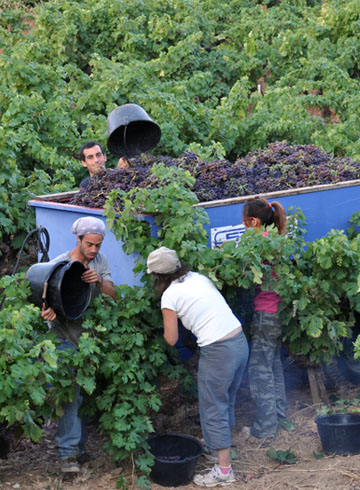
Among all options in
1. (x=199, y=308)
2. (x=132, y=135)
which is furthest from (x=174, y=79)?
(x=199, y=308)

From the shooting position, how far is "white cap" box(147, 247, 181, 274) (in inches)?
170

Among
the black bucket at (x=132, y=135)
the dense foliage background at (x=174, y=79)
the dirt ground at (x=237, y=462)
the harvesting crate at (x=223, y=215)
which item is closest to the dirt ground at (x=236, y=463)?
the dirt ground at (x=237, y=462)

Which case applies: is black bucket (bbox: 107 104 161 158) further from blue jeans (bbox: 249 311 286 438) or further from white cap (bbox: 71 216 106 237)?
blue jeans (bbox: 249 311 286 438)

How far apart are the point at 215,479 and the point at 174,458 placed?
30cm

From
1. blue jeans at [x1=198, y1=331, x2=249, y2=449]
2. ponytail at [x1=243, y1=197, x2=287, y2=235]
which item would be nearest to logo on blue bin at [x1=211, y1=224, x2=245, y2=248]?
ponytail at [x1=243, y1=197, x2=287, y2=235]

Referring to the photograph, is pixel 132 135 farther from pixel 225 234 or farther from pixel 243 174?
pixel 225 234

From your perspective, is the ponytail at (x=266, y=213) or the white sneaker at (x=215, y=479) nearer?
the white sneaker at (x=215, y=479)

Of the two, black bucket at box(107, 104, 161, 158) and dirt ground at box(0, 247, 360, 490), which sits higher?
black bucket at box(107, 104, 161, 158)

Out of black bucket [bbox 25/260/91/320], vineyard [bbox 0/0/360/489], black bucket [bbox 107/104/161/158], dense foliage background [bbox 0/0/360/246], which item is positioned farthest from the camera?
dense foliage background [bbox 0/0/360/246]

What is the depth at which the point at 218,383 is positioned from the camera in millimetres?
4348

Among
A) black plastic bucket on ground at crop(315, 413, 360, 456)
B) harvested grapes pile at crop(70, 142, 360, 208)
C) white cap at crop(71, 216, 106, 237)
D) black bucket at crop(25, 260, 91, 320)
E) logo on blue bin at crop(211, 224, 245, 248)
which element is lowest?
black plastic bucket on ground at crop(315, 413, 360, 456)

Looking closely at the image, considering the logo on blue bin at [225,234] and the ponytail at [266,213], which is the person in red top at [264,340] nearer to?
the ponytail at [266,213]

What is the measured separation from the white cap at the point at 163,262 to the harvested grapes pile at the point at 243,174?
39.5 inches

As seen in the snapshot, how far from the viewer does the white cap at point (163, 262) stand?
170 inches
